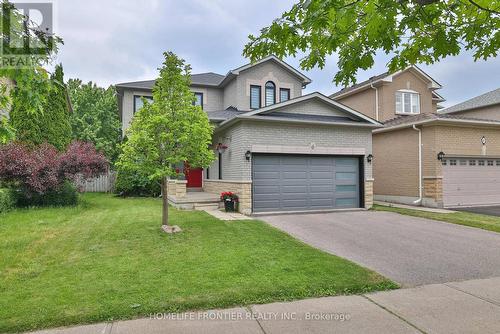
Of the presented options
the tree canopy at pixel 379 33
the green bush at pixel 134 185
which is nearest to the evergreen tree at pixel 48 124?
the green bush at pixel 134 185

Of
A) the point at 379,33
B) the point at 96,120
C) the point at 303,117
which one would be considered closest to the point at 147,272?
the point at 379,33

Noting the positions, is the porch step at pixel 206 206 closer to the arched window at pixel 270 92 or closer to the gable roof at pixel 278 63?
the arched window at pixel 270 92

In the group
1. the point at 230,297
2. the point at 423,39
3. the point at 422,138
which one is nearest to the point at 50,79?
the point at 230,297

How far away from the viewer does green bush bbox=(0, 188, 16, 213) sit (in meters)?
10.5

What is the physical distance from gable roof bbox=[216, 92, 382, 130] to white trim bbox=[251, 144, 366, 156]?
40.4 inches

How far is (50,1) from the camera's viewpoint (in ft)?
13.0

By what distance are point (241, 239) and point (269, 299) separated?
11.1ft

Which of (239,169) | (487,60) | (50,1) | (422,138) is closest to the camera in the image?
(50,1)

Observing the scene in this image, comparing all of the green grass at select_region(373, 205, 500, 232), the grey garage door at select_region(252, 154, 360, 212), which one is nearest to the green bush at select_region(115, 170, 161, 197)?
the grey garage door at select_region(252, 154, 360, 212)

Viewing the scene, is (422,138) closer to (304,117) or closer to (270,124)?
(304,117)

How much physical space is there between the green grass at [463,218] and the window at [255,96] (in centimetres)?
847

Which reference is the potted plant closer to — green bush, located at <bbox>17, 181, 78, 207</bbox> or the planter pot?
the planter pot

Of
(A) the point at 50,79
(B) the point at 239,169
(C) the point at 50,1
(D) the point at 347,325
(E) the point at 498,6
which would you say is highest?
(C) the point at 50,1

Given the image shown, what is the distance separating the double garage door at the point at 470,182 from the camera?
560 inches
